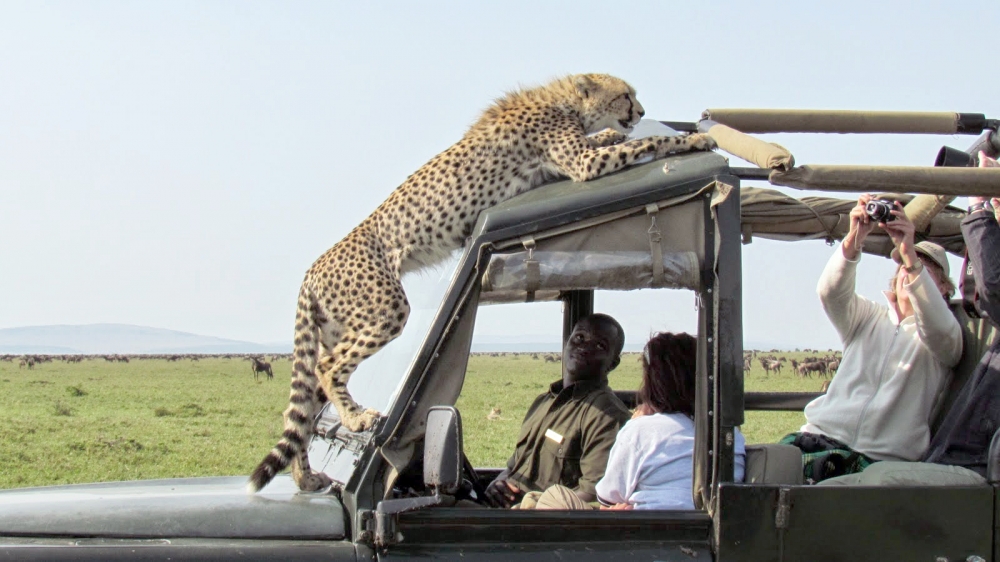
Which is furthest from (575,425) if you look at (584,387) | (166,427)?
(166,427)

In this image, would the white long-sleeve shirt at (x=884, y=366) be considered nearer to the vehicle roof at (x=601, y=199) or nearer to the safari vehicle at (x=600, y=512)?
the safari vehicle at (x=600, y=512)

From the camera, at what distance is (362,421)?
3.29 m

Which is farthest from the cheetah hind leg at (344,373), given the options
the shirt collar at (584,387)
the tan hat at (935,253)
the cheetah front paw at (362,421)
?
the tan hat at (935,253)

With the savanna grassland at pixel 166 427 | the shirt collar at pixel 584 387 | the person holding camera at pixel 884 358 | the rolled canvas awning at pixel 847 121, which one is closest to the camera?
the person holding camera at pixel 884 358

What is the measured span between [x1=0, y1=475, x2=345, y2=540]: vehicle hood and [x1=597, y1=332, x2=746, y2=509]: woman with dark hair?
0.80m

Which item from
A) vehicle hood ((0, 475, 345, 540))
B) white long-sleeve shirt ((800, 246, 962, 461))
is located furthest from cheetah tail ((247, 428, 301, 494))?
→ white long-sleeve shirt ((800, 246, 962, 461))

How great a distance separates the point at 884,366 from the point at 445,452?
1.82 m

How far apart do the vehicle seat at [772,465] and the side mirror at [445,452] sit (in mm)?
973

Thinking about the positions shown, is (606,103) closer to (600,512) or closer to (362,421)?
(362,421)

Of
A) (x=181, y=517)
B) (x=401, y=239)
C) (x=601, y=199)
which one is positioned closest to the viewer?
(x=181, y=517)

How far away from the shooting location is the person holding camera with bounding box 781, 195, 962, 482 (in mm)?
3336

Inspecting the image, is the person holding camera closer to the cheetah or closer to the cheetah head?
the cheetah

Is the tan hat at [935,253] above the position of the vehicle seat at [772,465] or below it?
above

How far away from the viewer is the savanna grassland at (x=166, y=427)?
14.9 m
